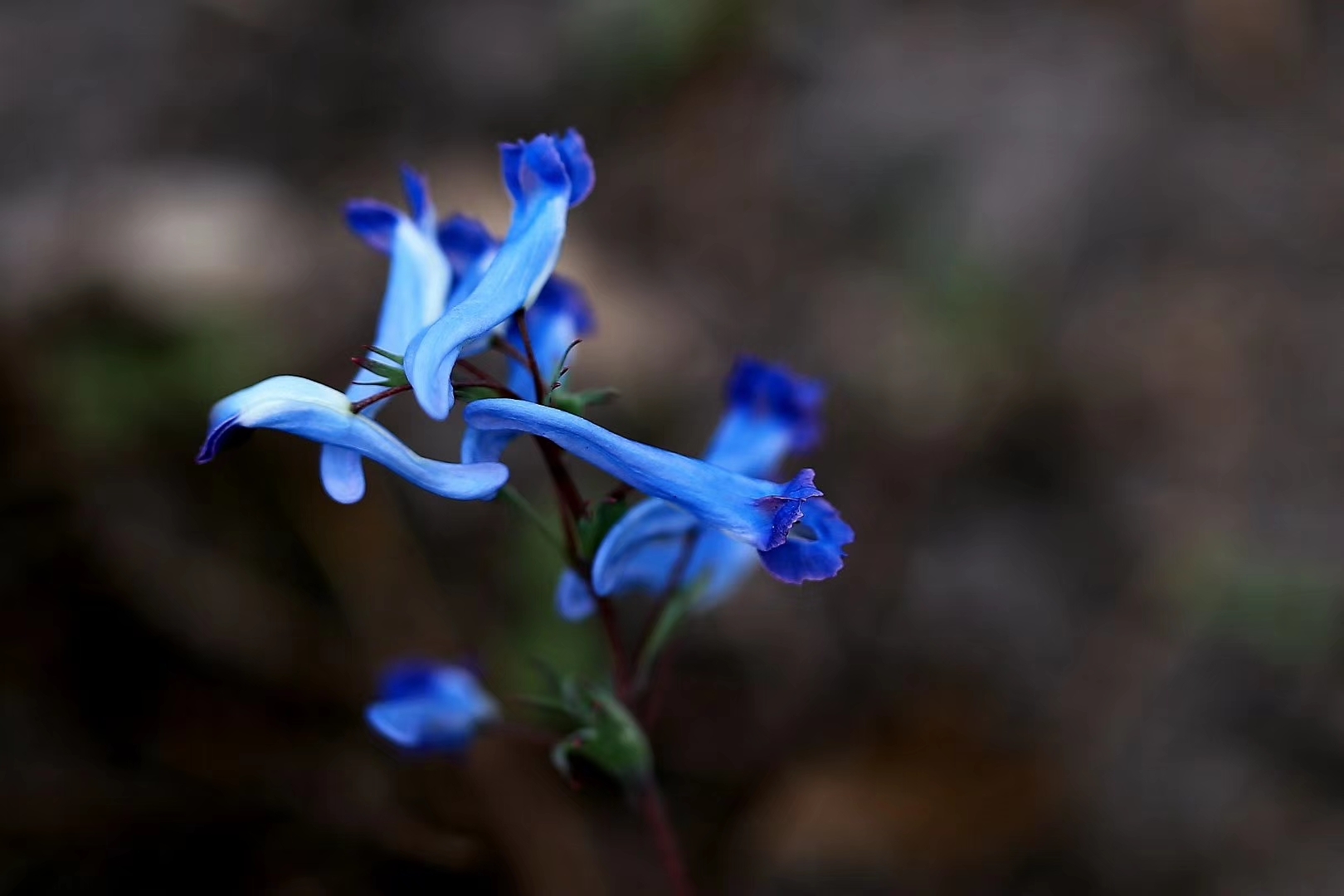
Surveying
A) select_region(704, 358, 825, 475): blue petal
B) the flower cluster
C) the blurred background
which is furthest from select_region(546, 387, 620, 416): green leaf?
the blurred background

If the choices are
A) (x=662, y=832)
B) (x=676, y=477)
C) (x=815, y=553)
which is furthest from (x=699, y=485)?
(x=662, y=832)

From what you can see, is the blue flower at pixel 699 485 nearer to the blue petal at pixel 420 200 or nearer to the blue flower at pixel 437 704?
the blue petal at pixel 420 200

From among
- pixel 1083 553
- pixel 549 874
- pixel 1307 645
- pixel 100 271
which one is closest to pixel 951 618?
pixel 1083 553

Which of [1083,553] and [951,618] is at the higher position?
[1083,553]

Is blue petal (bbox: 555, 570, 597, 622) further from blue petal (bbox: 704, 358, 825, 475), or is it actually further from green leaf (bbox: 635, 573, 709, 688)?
blue petal (bbox: 704, 358, 825, 475)

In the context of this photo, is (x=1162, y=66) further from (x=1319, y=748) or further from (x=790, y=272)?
(x=1319, y=748)
